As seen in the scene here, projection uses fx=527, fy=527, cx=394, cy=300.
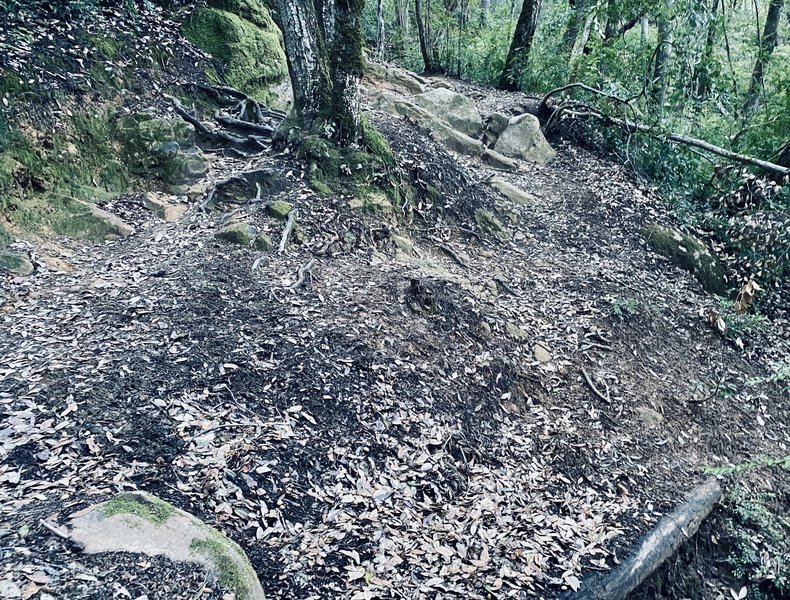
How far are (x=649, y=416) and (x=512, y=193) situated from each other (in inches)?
154

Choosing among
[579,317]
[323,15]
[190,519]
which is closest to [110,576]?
[190,519]

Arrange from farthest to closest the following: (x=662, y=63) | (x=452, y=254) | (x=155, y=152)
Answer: (x=662, y=63), (x=155, y=152), (x=452, y=254)

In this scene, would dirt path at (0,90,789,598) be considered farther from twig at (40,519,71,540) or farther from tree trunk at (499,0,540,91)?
tree trunk at (499,0,540,91)

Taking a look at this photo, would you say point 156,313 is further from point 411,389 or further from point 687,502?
point 687,502

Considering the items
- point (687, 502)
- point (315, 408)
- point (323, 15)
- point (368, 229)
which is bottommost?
point (687, 502)

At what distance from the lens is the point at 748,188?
7.01 metres

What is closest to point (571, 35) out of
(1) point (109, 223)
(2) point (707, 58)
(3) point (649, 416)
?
(2) point (707, 58)

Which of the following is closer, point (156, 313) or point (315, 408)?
point (315, 408)

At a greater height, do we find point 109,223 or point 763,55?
point 763,55

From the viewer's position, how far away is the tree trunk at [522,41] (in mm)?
11391

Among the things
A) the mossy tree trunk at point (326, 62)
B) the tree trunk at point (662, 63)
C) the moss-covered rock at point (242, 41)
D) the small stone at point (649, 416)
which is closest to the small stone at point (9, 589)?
the small stone at point (649, 416)

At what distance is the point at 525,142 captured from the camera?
886 cm

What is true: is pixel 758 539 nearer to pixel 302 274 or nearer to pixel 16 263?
pixel 302 274

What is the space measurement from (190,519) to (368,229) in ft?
11.6
